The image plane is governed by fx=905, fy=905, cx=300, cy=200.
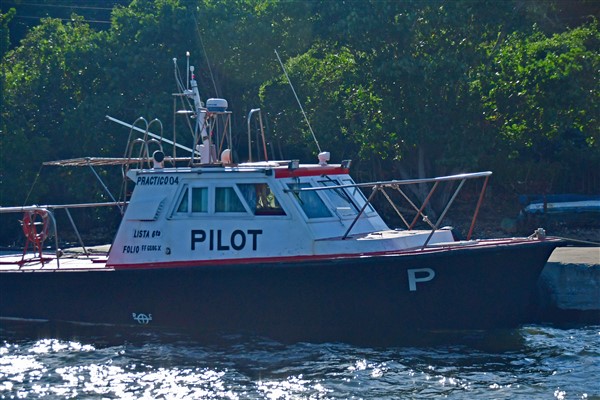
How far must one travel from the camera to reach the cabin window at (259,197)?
12742mm

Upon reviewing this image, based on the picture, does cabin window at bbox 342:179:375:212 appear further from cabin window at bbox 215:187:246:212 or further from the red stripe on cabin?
cabin window at bbox 215:187:246:212

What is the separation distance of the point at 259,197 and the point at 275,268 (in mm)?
1221

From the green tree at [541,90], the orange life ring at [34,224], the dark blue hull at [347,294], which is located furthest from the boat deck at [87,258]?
the green tree at [541,90]

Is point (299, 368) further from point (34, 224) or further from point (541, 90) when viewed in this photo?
point (541, 90)

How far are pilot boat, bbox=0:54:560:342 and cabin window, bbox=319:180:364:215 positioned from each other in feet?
0.07

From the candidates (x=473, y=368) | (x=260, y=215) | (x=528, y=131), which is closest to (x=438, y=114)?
(x=528, y=131)

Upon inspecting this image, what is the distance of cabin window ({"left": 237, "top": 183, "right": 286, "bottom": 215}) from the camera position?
41.8ft

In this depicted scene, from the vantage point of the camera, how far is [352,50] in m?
22.1

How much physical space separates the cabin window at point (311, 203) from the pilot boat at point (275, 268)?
0.07 ft

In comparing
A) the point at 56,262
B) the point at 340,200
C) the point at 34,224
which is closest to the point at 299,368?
the point at 340,200

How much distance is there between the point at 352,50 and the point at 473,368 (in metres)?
12.5

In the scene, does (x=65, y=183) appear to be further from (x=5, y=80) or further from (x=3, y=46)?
(x=3, y=46)

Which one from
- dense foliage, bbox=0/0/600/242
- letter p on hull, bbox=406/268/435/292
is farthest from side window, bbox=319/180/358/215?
dense foliage, bbox=0/0/600/242

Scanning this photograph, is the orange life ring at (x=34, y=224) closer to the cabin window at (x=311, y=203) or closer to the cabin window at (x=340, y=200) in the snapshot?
the cabin window at (x=311, y=203)
